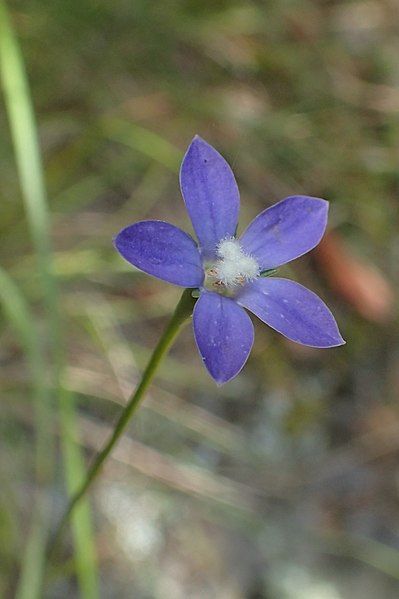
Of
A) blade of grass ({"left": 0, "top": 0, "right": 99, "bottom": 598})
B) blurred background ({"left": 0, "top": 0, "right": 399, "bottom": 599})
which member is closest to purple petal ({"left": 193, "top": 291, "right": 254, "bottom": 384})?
blade of grass ({"left": 0, "top": 0, "right": 99, "bottom": 598})

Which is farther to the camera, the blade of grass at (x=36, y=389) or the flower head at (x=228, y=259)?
the blade of grass at (x=36, y=389)

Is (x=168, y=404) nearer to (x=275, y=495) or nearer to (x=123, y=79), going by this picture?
(x=275, y=495)

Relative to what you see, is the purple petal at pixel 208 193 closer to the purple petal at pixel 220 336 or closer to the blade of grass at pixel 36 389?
the purple petal at pixel 220 336

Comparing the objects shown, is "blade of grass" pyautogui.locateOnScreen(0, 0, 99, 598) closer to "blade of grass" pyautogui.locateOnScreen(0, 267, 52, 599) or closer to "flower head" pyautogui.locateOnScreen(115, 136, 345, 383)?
"blade of grass" pyautogui.locateOnScreen(0, 267, 52, 599)

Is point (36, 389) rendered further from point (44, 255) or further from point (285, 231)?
point (285, 231)

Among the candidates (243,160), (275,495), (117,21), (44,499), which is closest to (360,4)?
(243,160)

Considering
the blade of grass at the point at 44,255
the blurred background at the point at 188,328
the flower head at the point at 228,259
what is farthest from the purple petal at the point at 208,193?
the blurred background at the point at 188,328

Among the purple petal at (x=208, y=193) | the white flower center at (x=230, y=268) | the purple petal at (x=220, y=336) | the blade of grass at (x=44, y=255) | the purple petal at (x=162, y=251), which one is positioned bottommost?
the purple petal at (x=220, y=336)

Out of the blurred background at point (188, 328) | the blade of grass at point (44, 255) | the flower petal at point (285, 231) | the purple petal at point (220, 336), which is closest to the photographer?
the purple petal at point (220, 336)
